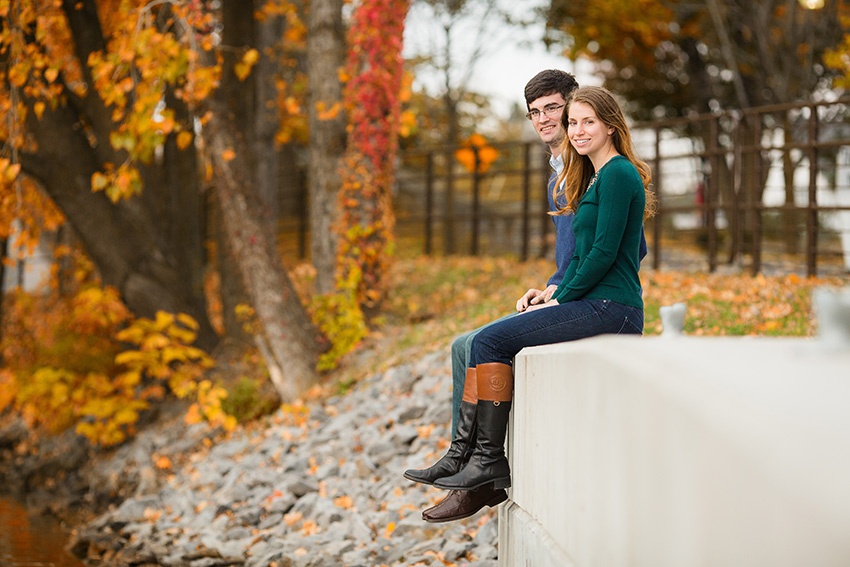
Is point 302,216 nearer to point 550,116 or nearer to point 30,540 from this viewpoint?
point 30,540

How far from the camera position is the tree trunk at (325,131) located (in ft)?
31.0

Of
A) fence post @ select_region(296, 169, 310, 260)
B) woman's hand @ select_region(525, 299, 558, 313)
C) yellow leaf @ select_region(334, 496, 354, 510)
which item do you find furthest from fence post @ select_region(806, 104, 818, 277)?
fence post @ select_region(296, 169, 310, 260)

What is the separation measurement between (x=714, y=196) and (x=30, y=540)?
27.9 ft

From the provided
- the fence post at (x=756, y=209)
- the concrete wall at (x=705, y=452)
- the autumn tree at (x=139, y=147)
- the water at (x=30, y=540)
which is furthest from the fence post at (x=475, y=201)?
the concrete wall at (x=705, y=452)

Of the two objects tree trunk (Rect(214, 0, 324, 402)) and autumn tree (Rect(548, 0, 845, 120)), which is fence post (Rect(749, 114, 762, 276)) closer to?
autumn tree (Rect(548, 0, 845, 120))

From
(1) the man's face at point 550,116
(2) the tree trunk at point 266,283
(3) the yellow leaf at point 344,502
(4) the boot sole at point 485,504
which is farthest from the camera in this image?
(2) the tree trunk at point 266,283

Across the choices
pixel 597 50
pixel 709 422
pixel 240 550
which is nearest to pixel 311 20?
pixel 240 550

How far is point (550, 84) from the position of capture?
4023 millimetres

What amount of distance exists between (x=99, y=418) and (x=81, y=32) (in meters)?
4.46

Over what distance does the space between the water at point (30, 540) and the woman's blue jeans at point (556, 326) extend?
4504 mm

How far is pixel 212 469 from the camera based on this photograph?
7863 mm

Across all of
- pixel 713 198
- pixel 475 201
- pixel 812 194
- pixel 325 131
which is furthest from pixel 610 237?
pixel 475 201

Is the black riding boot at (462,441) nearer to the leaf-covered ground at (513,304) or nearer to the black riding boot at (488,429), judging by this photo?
the black riding boot at (488,429)

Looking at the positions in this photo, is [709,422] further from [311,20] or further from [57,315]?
[57,315]
